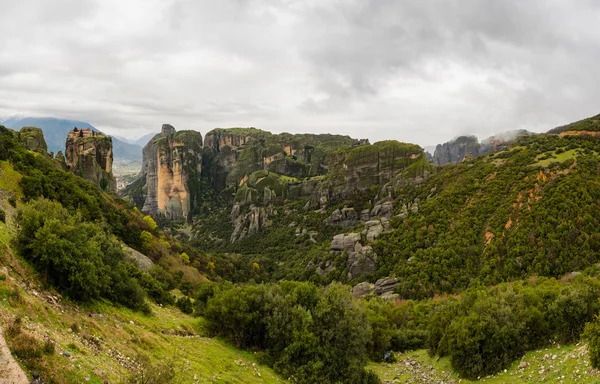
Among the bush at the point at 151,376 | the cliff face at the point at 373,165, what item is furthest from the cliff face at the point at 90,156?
the bush at the point at 151,376

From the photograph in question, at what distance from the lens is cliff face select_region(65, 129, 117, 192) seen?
65.6 meters

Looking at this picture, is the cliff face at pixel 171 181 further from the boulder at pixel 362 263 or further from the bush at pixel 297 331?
the bush at pixel 297 331

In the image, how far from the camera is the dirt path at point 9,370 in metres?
9.52

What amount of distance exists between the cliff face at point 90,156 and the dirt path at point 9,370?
61629mm

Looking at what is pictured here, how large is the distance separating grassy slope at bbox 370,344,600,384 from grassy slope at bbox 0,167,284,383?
12.5 meters

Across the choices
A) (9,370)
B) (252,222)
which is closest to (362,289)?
(9,370)

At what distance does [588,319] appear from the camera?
22.6m

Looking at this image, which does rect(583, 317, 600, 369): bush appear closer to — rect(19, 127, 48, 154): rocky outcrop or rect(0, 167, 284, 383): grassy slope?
rect(0, 167, 284, 383): grassy slope

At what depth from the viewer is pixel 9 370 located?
9758 millimetres

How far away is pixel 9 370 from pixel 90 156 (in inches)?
2556

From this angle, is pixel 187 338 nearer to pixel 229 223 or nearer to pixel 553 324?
pixel 553 324

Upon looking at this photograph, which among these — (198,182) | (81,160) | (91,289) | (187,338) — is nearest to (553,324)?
(187,338)

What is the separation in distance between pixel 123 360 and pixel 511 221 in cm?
5352

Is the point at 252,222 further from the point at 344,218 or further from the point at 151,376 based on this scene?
the point at 151,376
